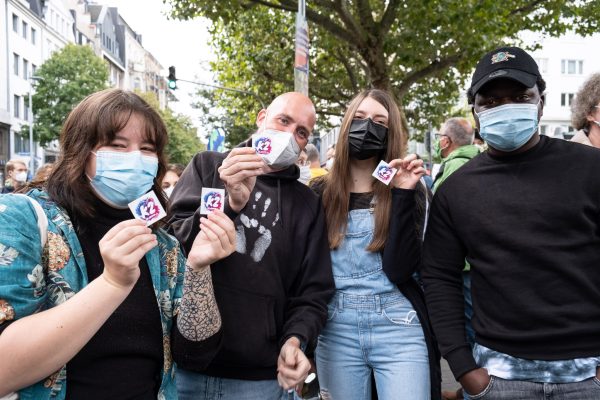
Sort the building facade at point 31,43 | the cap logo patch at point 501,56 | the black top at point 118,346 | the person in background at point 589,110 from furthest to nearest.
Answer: the building facade at point 31,43
the person in background at point 589,110
the cap logo patch at point 501,56
the black top at point 118,346

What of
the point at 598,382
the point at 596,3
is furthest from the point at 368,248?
the point at 596,3

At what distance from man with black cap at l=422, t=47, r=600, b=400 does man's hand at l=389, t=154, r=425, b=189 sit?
218 millimetres

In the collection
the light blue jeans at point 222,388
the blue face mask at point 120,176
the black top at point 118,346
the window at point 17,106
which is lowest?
the light blue jeans at point 222,388

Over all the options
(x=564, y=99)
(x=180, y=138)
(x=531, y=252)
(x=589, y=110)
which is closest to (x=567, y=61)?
(x=564, y=99)

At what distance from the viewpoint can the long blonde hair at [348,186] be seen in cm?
275

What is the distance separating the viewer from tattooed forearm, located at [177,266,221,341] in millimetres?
2055

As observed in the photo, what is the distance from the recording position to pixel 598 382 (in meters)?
2.14

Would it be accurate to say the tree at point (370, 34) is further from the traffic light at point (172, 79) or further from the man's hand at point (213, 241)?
the man's hand at point (213, 241)

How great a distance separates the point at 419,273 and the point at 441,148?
4221 millimetres

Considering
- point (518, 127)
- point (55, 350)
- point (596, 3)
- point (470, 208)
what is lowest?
point (55, 350)

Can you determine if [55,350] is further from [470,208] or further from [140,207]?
[470,208]

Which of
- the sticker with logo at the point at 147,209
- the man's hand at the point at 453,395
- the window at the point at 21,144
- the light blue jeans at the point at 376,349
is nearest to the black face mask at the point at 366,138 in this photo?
the light blue jeans at the point at 376,349

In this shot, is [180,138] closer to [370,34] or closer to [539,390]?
[370,34]

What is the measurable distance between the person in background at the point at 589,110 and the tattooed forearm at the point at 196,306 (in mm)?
2536
